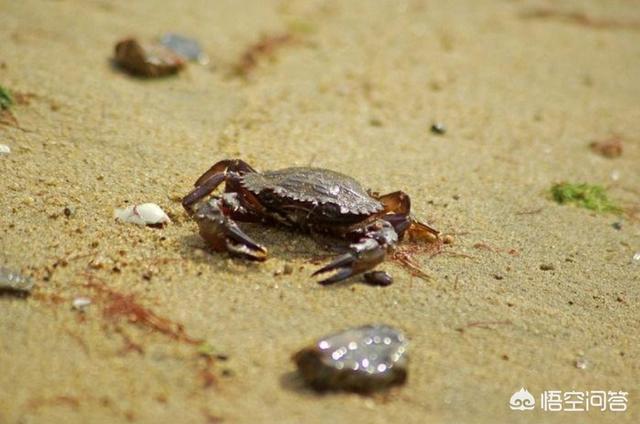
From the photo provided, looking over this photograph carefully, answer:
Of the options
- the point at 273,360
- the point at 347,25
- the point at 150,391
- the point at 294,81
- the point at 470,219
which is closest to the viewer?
the point at 150,391

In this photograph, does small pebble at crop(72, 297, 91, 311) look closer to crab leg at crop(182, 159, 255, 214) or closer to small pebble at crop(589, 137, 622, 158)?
crab leg at crop(182, 159, 255, 214)

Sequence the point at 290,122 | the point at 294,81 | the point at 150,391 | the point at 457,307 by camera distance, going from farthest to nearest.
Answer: the point at 294,81, the point at 290,122, the point at 457,307, the point at 150,391

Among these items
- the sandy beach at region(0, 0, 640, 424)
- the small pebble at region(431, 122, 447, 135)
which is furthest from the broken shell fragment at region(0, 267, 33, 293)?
the small pebble at region(431, 122, 447, 135)

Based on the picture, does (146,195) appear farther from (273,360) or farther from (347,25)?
(347,25)

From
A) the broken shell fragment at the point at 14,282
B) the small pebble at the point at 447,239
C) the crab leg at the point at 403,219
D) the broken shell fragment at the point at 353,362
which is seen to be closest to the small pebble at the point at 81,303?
the broken shell fragment at the point at 14,282

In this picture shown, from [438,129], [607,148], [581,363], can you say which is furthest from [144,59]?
[581,363]

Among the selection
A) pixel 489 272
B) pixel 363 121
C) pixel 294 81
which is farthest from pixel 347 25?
pixel 489 272

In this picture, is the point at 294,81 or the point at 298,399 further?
the point at 294,81
